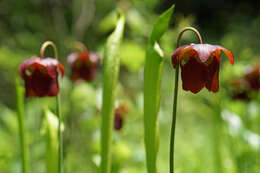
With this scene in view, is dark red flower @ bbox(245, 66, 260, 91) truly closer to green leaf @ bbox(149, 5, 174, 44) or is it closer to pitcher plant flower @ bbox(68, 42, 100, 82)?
pitcher plant flower @ bbox(68, 42, 100, 82)

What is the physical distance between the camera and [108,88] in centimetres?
86

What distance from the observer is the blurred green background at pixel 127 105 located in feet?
5.16

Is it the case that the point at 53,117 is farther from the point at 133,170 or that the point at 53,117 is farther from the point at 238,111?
the point at 238,111

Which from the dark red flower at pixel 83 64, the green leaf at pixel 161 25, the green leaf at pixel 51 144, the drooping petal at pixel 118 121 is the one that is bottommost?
the green leaf at pixel 51 144

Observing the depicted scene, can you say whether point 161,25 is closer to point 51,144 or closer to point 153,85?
point 153,85

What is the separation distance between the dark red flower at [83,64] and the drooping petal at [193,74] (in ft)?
2.86

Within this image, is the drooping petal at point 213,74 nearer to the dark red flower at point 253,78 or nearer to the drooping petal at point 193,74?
the drooping petal at point 193,74

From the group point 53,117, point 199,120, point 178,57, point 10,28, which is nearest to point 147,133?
point 178,57

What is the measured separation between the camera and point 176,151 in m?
2.56

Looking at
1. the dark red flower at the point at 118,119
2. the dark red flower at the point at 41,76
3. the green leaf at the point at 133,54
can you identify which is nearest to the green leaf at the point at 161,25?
the dark red flower at the point at 41,76

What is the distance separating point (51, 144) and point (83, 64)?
71 centimetres

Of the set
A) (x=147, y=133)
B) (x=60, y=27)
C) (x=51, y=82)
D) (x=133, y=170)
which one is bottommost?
(x=133, y=170)

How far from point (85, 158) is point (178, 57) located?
221 centimetres

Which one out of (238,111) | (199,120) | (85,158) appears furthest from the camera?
(199,120)
